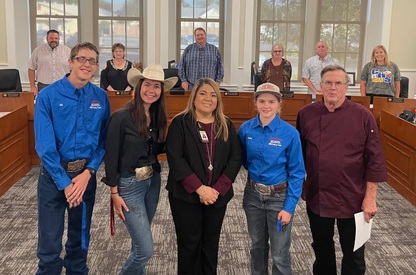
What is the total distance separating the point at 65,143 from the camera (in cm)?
242

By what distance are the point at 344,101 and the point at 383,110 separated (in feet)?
11.4

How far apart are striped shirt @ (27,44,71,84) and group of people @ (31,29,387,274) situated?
430 centimetres

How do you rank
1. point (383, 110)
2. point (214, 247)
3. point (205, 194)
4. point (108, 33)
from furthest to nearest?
point (108, 33), point (383, 110), point (214, 247), point (205, 194)

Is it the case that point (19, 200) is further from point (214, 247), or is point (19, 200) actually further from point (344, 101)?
point (344, 101)

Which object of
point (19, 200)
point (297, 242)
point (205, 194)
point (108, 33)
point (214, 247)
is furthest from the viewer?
point (108, 33)

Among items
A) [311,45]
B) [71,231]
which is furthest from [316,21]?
[71,231]

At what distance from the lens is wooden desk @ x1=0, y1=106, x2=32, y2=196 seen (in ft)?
15.7

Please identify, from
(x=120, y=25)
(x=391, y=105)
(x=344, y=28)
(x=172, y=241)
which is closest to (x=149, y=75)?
(x=172, y=241)

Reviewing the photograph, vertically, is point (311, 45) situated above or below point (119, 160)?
above

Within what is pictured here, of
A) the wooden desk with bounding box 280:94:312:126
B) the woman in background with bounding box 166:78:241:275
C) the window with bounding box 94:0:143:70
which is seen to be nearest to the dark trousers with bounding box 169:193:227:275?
the woman in background with bounding box 166:78:241:275

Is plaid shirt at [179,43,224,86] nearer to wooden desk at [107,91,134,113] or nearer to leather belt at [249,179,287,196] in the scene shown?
wooden desk at [107,91,134,113]

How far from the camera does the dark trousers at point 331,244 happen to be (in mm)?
2533

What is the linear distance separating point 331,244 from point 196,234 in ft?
2.54

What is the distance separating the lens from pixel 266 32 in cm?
909
